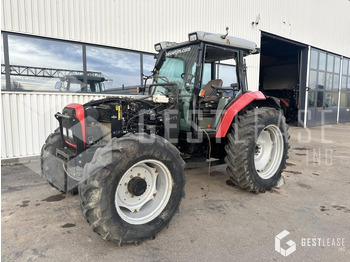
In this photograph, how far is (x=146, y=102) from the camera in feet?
11.4

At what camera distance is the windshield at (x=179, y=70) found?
140 inches

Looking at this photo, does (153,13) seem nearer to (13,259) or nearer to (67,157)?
(67,157)

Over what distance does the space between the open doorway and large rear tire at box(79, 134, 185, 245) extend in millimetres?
10941

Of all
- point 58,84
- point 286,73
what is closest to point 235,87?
point 58,84

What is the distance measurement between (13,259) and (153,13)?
6.86 m

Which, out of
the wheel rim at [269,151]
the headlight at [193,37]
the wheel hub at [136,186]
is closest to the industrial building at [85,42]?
the headlight at [193,37]

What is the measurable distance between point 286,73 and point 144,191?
16.6m

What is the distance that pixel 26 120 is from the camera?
18.1 ft

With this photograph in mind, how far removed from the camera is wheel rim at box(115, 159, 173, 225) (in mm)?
2586

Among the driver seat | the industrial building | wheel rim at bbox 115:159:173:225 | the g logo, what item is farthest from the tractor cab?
the g logo

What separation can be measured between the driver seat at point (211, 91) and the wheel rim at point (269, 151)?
1.04 meters

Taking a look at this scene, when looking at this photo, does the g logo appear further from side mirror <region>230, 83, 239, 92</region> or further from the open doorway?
the open doorway

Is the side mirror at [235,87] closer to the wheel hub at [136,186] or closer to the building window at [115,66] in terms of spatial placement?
the wheel hub at [136,186]

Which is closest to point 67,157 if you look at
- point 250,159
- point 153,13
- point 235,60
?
point 250,159
